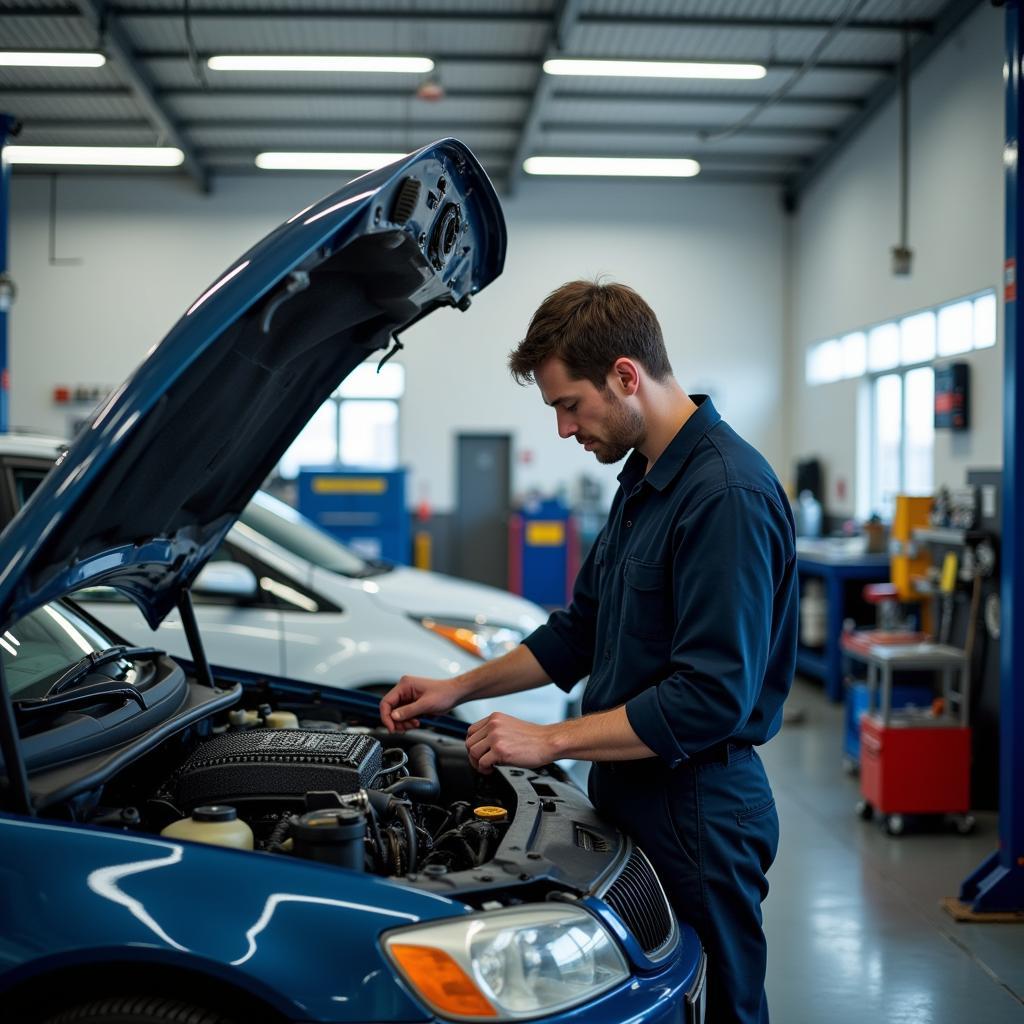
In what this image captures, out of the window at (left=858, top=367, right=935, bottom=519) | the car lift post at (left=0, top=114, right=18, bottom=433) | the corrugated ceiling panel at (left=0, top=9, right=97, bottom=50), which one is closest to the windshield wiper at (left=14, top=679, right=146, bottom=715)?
the car lift post at (left=0, top=114, right=18, bottom=433)

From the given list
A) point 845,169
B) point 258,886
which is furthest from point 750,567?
point 845,169

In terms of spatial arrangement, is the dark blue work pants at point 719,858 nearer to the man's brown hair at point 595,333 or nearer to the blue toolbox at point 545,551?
the man's brown hair at point 595,333

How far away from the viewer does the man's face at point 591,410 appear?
1866 millimetres

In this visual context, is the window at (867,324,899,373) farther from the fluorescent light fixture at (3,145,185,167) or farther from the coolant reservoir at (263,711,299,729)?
the coolant reservoir at (263,711,299,729)

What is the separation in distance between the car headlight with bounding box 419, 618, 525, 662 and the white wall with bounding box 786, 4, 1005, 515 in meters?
3.96

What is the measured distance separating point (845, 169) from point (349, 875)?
10.4 meters

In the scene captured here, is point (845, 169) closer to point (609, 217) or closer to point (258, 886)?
point (609, 217)

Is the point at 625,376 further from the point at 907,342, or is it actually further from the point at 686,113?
the point at 686,113

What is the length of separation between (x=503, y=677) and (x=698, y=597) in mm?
649

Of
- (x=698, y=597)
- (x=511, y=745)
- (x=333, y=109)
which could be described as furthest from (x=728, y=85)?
(x=511, y=745)

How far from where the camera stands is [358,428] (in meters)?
12.4

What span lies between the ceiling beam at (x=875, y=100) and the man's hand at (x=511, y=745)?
7.51 metres

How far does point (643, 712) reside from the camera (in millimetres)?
1708

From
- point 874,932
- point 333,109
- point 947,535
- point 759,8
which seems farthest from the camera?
point 333,109
